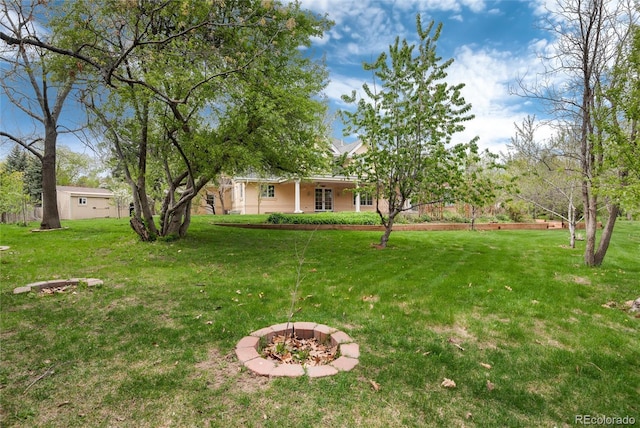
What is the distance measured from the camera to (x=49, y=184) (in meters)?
12.0

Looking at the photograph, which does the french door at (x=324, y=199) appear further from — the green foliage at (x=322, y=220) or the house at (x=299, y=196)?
the green foliage at (x=322, y=220)

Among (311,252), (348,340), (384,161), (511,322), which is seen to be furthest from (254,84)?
(511,322)

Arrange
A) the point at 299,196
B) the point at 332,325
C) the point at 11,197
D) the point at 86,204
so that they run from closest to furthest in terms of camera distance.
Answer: the point at 332,325 < the point at 11,197 < the point at 299,196 < the point at 86,204

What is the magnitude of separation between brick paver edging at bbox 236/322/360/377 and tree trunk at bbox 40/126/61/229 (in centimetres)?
1232

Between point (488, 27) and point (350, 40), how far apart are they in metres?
4.00

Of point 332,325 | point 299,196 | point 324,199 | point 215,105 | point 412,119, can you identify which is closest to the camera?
point 332,325

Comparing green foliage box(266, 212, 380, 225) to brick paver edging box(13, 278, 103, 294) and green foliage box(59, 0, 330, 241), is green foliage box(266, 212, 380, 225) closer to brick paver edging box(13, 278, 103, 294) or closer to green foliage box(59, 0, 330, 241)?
green foliage box(59, 0, 330, 241)

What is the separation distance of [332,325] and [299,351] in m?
0.70

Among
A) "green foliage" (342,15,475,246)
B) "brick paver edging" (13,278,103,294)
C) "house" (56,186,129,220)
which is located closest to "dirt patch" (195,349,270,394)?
"brick paver edging" (13,278,103,294)

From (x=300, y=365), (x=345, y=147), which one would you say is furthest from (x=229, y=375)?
(x=345, y=147)

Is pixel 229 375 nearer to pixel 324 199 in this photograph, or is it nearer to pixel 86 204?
pixel 324 199

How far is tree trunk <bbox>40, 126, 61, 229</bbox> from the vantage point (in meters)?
11.9

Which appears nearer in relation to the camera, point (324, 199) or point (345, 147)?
point (324, 199)

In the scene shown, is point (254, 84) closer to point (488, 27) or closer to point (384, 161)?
point (384, 161)
